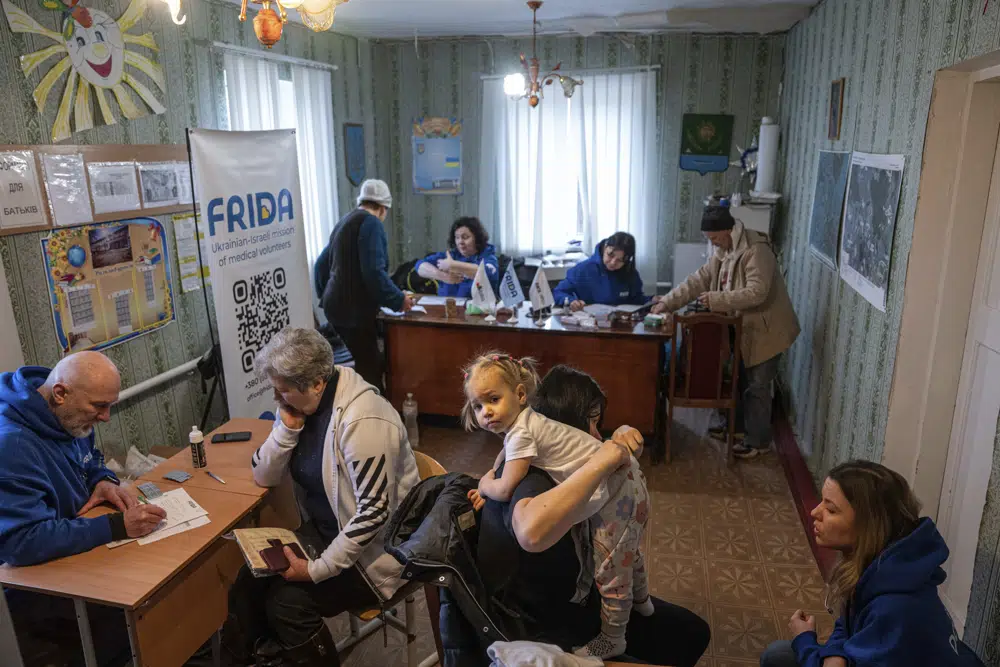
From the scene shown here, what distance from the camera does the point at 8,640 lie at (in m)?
1.98

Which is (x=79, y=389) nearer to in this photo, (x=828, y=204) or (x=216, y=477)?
(x=216, y=477)

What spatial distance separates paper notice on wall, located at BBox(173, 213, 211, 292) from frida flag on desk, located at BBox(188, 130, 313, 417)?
1.08ft

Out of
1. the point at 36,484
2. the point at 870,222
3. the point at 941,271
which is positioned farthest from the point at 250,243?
the point at 941,271

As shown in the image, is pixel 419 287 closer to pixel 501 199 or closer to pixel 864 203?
pixel 501 199

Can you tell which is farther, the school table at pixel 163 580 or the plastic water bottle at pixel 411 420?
the plastic water bottle at pixel 411 420

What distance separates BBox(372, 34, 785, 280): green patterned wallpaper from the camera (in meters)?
5.73

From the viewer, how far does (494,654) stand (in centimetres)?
146

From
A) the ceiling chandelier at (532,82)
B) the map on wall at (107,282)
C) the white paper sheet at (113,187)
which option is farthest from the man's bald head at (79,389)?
the ceiling chandelier at (532,82)

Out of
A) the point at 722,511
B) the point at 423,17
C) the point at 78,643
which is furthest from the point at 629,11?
the point at 78,643

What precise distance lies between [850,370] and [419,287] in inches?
122

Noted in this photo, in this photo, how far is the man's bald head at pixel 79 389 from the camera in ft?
6.87

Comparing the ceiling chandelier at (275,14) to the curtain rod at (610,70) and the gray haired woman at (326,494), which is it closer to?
the gray haired woman at (326,494)

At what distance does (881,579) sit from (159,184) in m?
3.54

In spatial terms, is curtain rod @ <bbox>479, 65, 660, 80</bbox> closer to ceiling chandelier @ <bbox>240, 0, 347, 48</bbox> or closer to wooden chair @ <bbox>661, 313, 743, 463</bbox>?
wooden chair @ <bbox>661, 313, 743, 463</bbox>
